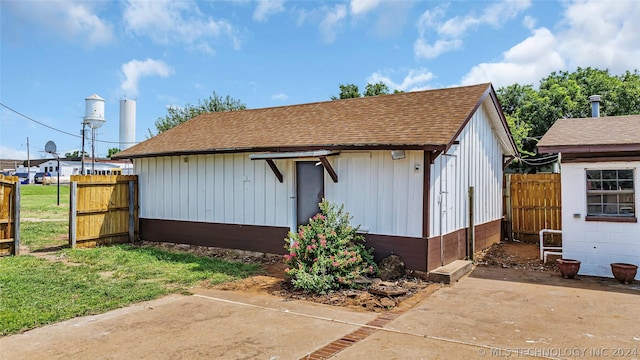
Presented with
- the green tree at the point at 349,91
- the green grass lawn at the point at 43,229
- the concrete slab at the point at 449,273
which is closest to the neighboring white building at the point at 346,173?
the concrete slab at the point at 449,273

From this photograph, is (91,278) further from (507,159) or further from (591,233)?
(507,159)

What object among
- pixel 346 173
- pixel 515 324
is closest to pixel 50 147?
pixel 346 173

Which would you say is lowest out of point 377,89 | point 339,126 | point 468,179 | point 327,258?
point 327,258

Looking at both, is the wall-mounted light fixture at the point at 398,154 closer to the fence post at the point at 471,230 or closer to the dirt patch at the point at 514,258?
the fence post at the point at 471,230

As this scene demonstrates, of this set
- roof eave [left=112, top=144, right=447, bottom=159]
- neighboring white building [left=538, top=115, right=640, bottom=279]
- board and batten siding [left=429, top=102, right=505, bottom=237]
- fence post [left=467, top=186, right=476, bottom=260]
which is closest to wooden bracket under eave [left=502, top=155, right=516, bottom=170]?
board and batten siding [left=429, top=102, right=505, bottom=237]

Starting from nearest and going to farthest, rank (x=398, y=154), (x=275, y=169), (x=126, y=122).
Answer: (x=398, y=154)
(x=275, y=169)
(x=126, y=122)

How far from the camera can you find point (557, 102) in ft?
69.7

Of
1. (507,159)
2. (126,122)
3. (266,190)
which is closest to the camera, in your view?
(266,190)

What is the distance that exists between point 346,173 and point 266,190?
2140mm

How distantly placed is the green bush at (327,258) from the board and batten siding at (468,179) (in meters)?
1.50

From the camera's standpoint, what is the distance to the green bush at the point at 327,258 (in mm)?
6684

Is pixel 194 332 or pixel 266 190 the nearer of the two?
pixel 194 332

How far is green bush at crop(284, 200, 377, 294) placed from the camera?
6.68 metres

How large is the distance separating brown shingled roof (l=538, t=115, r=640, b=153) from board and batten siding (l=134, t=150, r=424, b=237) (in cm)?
280
